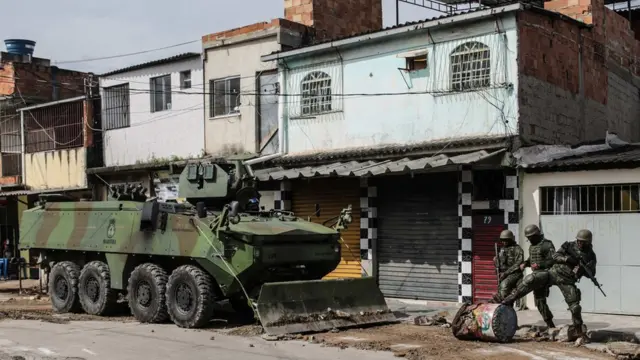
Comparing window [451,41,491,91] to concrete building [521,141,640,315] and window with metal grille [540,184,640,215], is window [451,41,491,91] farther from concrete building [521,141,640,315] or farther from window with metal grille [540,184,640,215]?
window with metal grille [540,184,640,215]

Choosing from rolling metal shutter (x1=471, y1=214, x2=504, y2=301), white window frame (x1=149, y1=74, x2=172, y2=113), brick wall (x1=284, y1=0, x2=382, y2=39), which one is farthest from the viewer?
white window frame (x1=149, y1=74, x2=172, y2=113)

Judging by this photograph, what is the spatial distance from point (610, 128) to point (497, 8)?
5426 millimetres

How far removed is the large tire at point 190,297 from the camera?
12.4 metres

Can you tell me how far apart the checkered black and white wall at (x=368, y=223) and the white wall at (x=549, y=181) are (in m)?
3.63

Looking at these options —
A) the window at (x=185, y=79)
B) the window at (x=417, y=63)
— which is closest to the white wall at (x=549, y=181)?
the window at (x=417, y=63)

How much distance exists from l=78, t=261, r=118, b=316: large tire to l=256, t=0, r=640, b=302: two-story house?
182 inches

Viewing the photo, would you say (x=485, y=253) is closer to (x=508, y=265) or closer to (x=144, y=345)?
(x=508, y=265)

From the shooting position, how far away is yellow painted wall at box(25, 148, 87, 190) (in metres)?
24.5

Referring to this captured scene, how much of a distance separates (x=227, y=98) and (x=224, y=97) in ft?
0.40

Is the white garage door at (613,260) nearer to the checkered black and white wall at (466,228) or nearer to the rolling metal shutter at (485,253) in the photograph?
the rolling metal shutter at (485,253)

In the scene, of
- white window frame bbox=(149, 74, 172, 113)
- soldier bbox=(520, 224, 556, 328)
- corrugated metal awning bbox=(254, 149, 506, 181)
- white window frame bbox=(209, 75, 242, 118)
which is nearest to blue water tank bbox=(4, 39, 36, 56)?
white window frame bbox=(149, 74, 172, 113)

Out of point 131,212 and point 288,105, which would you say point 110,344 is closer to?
point 131,212

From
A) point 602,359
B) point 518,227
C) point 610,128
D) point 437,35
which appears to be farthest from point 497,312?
point 610,128

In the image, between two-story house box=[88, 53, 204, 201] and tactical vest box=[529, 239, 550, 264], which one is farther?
two-story house box=[88, 53, 204, 201]
